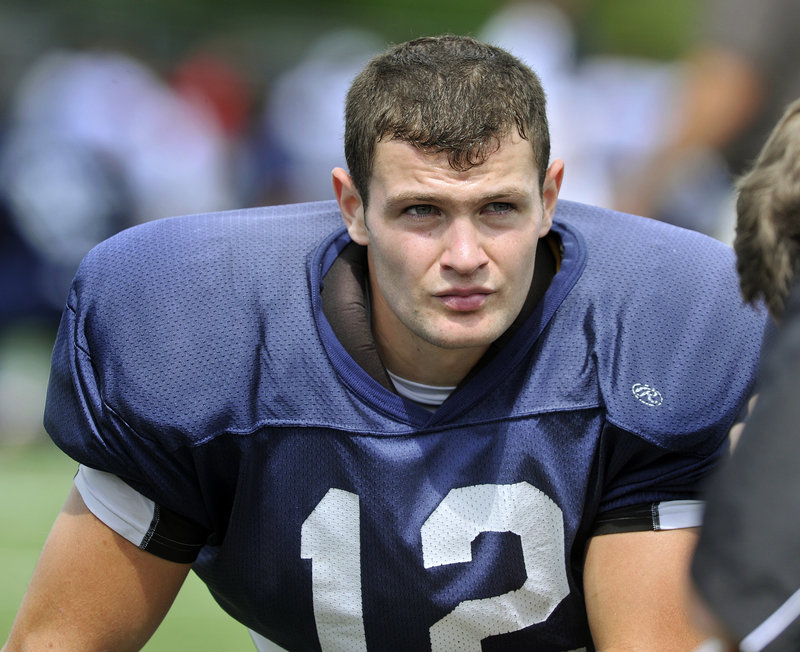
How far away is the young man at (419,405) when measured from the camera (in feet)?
7.73

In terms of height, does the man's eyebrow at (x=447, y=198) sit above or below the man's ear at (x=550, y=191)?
above

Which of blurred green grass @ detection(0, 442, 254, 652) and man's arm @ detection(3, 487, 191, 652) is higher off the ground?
man's arm @ detection(3, 487, 191, 652)

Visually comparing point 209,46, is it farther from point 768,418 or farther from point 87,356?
point 768,418

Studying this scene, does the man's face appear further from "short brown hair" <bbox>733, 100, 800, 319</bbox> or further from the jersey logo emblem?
"short brown hair" <bbox>733, 100, 800, 319</bbox>

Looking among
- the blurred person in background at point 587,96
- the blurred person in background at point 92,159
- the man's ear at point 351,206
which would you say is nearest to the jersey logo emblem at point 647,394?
the man's ear at point 351,206

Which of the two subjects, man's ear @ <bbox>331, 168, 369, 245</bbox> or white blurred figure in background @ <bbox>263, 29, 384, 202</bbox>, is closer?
man's ear @ <bbox>331, 168, 369, 245</bbox>

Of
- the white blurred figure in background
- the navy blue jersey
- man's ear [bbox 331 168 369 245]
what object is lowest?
the white blurred figure in background

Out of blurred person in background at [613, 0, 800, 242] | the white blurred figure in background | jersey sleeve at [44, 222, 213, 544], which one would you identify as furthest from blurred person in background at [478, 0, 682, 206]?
A: jersey sleeve at [44, 222, 213, 544]

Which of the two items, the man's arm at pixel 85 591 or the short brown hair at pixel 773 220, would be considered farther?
the man's arm at pixel 85 591

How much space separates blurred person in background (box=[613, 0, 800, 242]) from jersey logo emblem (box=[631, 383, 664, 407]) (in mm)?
1901

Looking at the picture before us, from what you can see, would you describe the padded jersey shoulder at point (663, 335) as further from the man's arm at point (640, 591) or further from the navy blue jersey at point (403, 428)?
the man's arm at point (640, 591)

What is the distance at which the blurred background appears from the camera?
14.5 ft

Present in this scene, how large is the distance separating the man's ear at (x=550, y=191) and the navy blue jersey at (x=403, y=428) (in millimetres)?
98

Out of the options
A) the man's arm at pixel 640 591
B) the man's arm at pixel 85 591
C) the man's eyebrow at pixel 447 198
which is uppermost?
the man's eyebrow at pixel 447 198
